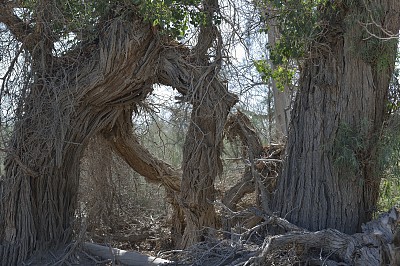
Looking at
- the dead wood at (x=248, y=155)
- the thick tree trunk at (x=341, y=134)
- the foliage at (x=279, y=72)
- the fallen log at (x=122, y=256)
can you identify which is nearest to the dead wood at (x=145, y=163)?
the dead wood at (x=248, y=155)

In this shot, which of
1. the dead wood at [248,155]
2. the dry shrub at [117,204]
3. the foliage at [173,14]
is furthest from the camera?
the dry shrub at [117,204]

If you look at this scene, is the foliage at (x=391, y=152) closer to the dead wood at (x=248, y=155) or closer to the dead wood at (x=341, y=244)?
the dead wood at (x=341, y=244)

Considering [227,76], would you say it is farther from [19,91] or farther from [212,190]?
[19,91]

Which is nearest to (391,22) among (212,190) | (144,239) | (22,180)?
(212,190)

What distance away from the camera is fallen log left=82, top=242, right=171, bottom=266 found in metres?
8.04

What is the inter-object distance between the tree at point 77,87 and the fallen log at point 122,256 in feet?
1.48

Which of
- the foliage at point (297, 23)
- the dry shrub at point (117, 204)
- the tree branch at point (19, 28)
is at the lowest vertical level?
the dry shrub at point (117, 204)

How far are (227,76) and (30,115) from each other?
2627mm

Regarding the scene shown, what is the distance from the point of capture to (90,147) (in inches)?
403

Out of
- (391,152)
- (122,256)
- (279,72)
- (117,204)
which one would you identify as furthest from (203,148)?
(117,204)

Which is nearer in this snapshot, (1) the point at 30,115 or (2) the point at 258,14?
(2) the point at 258,14

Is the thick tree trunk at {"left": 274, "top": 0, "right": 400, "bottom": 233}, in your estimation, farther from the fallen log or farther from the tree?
the fallen log

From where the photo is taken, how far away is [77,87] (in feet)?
27.6

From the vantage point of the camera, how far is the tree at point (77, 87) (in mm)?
→ 8203
